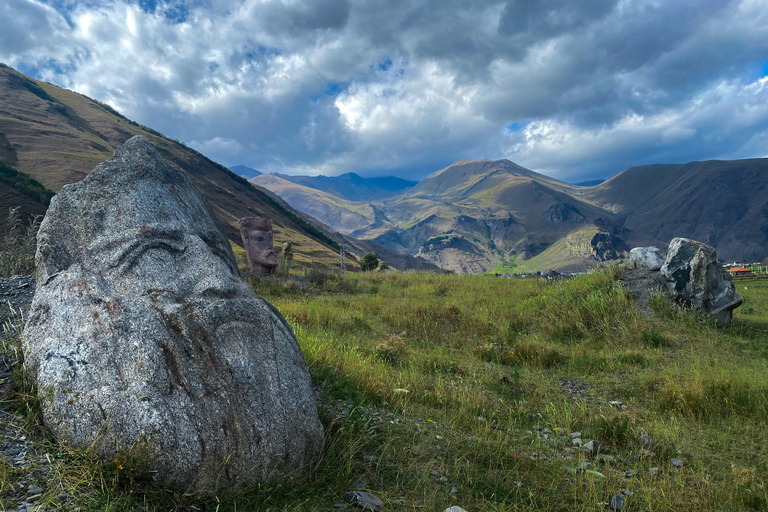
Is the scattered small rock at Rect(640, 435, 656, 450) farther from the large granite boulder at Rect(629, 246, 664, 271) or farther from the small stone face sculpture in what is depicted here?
the small stone face sculpture

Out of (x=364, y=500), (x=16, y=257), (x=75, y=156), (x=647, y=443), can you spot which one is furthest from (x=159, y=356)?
(x=75, y=156)

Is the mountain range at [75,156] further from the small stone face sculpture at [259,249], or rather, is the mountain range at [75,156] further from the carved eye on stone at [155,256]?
the carved eye on stone at [155,256]

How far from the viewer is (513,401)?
18.7 feet

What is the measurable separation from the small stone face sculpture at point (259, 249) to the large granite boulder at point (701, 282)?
14.1m

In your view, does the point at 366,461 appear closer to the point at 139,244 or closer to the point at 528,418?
the point at 528,418

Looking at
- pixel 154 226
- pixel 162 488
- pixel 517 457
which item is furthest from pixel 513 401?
pixel 154 226

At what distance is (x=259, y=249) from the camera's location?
56.7 ft

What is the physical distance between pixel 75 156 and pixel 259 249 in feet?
237

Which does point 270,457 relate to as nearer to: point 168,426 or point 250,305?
point 168,426

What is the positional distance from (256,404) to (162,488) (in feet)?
2.72

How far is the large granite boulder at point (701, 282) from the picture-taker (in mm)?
9266

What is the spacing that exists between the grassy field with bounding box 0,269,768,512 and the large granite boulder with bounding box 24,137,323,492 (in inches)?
8.7

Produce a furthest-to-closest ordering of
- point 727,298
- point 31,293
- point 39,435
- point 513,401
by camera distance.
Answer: point 727,298
point 31,293
point 513,401
point 39,435

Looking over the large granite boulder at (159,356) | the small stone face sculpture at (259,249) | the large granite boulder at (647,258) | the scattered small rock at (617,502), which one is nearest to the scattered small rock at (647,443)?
the scattered small rock at (617,502)
